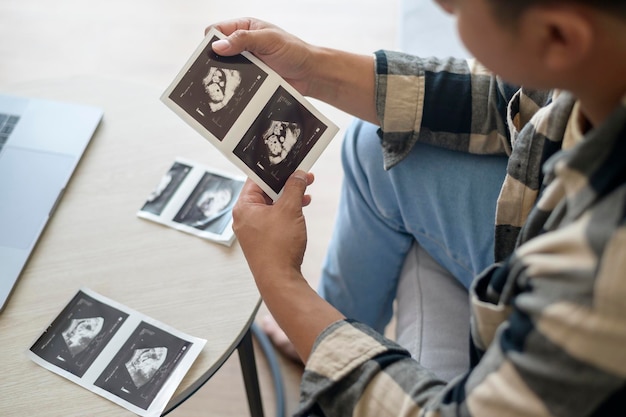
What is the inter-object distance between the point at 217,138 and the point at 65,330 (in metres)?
0.36

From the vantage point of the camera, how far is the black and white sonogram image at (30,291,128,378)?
37.2 inches

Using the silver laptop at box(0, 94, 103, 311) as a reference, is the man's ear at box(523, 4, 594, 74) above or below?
above

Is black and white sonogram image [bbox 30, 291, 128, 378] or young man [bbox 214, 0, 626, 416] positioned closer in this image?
young man [bbox 214, 0, 626, 416]

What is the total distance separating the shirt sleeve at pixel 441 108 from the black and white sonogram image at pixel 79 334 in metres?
0.49

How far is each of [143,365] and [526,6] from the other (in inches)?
26.8

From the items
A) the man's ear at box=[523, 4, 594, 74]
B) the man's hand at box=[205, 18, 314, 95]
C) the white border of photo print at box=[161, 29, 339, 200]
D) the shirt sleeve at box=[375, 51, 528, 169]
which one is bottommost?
the white border of photo print at box=[161, 29, 339, 200]

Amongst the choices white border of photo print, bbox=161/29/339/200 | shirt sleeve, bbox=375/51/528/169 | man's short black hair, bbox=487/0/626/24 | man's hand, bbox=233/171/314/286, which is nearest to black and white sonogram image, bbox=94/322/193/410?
man's hand, bbox=233/171/314/286

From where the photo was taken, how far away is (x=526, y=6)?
1.85 feet

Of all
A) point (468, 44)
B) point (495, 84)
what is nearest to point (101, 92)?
point (495, 84)

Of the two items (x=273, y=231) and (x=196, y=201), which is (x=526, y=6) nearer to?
(x=273, y=231)

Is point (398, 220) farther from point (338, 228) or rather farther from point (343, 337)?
point (343, 337)

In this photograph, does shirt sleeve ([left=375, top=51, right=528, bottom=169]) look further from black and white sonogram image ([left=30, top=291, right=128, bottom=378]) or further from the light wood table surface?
black and white sonogram image ([left=30, top=291, right=128, bottom=378])

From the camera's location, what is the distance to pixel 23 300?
100 cm

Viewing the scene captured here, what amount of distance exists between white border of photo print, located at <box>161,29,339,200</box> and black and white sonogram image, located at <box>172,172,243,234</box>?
0.11m
